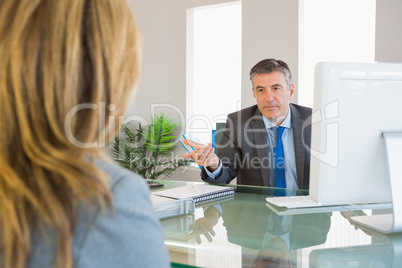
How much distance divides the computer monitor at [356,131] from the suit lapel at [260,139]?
4.38ft

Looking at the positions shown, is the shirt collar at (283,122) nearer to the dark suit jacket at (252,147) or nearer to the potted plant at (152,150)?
the dark suit jacket at (252,147)

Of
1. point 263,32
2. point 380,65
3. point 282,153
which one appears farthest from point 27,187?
point 263,32

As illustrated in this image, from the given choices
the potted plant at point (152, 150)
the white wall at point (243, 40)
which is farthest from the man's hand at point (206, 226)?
the potted plant at point (152, 150)

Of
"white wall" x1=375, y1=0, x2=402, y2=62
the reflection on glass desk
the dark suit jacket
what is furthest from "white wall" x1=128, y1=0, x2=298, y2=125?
the reflection on glass desk

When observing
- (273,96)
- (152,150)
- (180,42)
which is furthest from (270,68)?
(152,150)

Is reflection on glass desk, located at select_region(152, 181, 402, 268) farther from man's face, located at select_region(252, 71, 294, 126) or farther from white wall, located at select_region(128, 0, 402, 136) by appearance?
white wall, located at select_region(128, 0, 402, 136)

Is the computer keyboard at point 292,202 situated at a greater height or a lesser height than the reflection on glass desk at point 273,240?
greater

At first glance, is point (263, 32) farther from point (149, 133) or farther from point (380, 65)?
point (380, 65)

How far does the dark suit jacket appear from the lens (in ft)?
9.68

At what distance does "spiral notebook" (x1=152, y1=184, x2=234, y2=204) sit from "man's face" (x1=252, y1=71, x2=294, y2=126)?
1003mm

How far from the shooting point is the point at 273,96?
123 inches

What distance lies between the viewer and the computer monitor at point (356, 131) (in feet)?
5.04

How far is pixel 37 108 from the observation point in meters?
0.66

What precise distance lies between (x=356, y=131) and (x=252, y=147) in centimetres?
156
